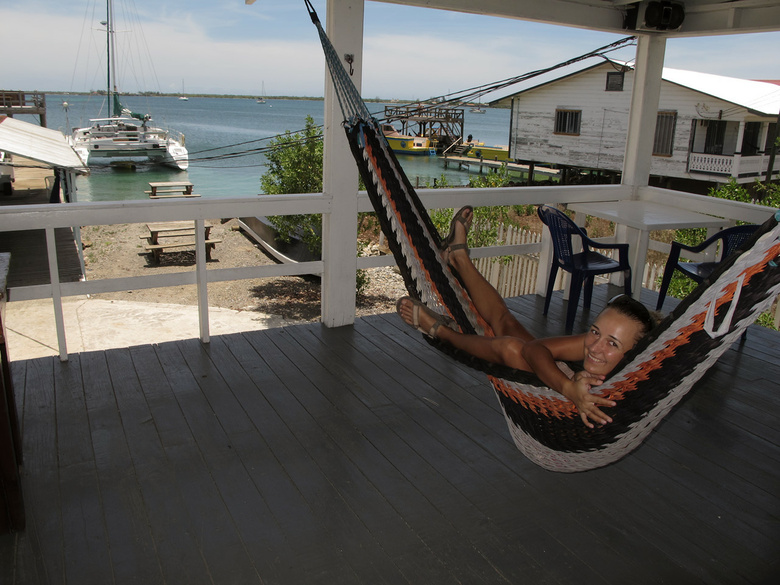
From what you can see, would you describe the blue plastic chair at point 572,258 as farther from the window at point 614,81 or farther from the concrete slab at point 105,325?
the window at point 614,81

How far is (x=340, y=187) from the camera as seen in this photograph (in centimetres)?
346

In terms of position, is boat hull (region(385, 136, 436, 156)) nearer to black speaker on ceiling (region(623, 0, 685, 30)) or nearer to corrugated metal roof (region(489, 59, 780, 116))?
corrugated metal roof (region(489, 59, 780, 116))

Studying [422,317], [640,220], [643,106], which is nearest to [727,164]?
[643,106]

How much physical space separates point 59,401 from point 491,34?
35808mm

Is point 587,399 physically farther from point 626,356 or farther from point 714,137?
point 714,137

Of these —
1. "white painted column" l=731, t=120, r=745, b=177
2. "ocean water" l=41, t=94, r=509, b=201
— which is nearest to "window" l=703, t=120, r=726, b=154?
"white painted column" l=731, t=120, r=745, b=177

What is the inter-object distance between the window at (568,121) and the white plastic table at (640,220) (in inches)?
528

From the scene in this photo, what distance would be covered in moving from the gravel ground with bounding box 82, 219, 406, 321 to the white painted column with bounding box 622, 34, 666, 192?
4666 millimetres

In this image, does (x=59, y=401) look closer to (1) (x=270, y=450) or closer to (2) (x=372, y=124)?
(1) (x=270, y=450)

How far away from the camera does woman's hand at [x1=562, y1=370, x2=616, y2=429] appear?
5.08ft

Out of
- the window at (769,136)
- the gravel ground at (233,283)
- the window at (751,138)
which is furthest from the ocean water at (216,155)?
the window at (769,136)

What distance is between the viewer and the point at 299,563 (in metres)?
1.73

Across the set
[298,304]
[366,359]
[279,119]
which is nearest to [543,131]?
[298,304]

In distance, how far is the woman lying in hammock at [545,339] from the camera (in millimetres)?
1573
